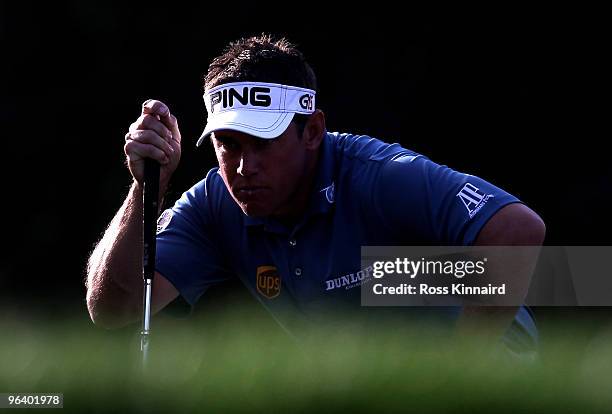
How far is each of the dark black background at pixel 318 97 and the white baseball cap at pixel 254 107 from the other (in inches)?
63.6

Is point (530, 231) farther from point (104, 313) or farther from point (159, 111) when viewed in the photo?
point (104, 313)

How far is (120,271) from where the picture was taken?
121 inches

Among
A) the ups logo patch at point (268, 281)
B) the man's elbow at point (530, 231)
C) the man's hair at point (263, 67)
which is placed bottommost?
the ups logo patch at point (268, 281)

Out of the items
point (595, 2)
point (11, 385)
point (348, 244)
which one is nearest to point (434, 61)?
point (595, 2)

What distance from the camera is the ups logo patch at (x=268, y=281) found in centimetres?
322

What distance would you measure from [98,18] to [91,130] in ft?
1.65

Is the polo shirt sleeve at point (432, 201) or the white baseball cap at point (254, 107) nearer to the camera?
the polo shirt sleeve at point (432, 201)

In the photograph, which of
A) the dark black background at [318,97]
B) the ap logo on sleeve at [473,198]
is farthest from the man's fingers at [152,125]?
the dark black background at [318,97]

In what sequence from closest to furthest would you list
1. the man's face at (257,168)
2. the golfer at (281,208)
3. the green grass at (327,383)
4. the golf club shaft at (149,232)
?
the green grass at (327,383) < the golf club shaft at (149,232) < the golfer at (281,208) < the man's face at (257,168)

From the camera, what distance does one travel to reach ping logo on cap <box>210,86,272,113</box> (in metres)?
2.97

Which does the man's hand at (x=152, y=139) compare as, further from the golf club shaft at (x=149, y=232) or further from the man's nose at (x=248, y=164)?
the man's nose at (x=248, y=164)

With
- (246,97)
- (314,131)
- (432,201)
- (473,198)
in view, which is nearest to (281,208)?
(314,131)

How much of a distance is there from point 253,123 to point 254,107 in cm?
6

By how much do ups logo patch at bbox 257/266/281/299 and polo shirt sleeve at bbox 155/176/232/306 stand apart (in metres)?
0.18
